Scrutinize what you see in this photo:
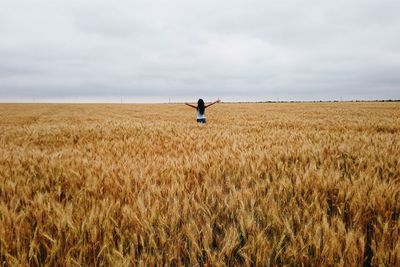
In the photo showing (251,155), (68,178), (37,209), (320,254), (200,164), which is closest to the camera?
(320,254)

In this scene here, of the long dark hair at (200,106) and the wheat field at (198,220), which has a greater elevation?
the long dark hair at (200,106)

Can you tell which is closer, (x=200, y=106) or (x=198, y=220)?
(x=198, y=220)

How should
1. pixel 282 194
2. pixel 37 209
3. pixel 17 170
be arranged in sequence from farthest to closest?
1. pixel 17 170
2. pixel 282 194
3. pixel 37 209

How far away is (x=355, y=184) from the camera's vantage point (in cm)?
251

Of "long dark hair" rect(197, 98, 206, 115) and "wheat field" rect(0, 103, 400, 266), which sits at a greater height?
"long dark hair" rect(197, 98, 206, 115)

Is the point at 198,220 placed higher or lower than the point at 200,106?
lower

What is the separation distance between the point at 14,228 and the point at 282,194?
214cm

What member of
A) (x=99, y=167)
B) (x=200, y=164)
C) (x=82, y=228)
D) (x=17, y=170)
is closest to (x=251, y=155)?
(x=200, y=164)

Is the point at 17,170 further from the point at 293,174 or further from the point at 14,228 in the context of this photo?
the point at 293,174

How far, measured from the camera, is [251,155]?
165 inches

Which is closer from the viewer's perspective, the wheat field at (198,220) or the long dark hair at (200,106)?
the wheat field at (198,220)

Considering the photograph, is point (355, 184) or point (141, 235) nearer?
point (141, 235)

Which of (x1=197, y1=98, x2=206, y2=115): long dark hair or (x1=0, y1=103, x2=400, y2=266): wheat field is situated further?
(x1=197, y1=98, x2=206, y2=115): long dark hair

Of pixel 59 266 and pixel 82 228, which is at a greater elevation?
pixel 82 228
